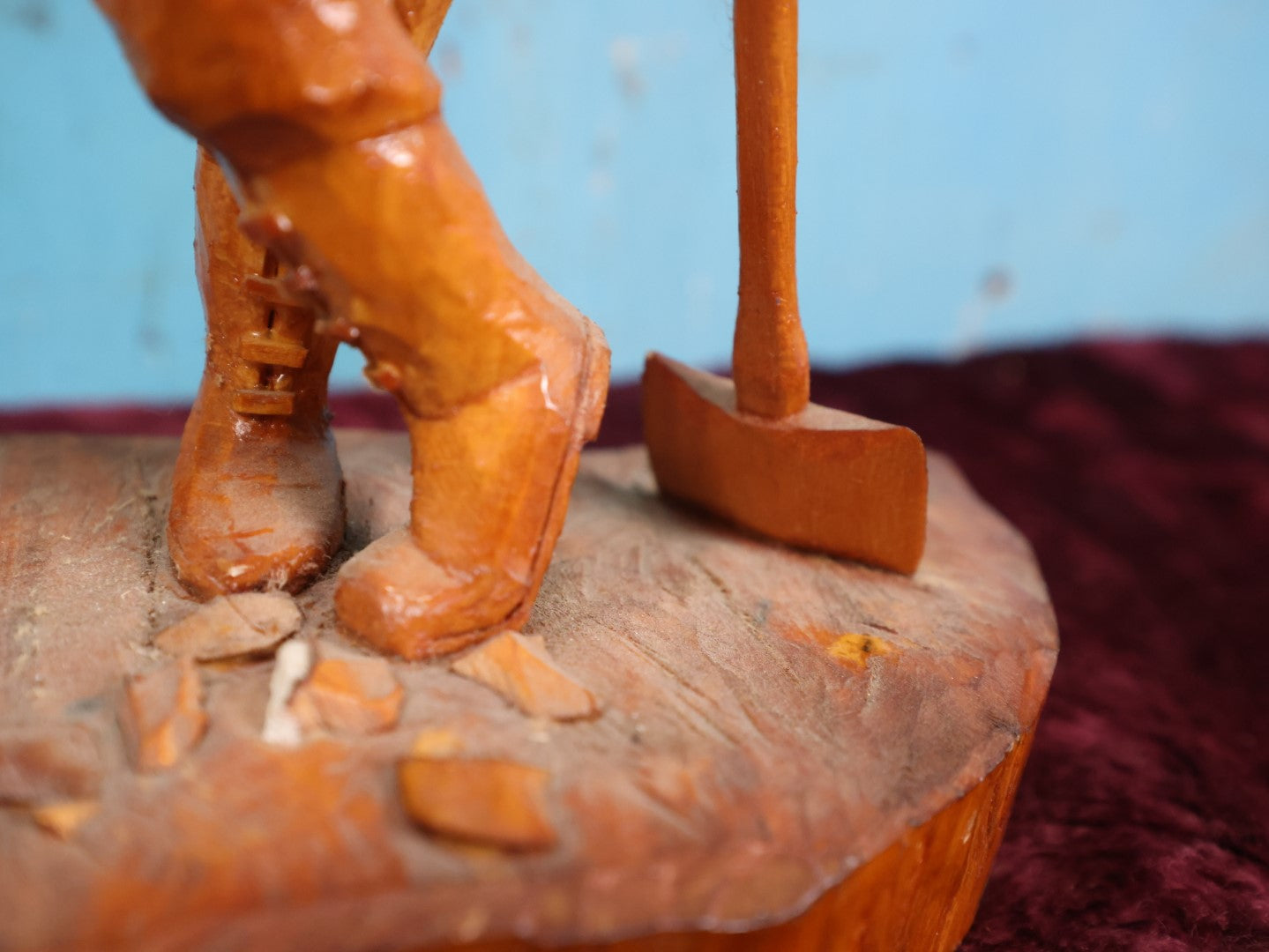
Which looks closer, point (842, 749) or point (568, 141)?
point (842, 749)

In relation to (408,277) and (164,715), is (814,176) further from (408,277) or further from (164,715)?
(164,715)

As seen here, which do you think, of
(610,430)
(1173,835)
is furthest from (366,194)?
(610,430)

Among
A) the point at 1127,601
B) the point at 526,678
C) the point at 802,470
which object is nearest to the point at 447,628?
the point at 526,678

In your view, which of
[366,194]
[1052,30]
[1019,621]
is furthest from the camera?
[1052,30]

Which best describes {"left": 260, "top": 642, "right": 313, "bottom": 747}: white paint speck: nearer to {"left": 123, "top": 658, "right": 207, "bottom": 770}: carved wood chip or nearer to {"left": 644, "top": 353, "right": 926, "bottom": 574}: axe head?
{"left": 123, "top": 658, "right": 207, "bottom": 770}: carved wood chip

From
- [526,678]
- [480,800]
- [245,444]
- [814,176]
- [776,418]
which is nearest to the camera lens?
[480,800]

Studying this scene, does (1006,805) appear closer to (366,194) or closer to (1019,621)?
(1019,621)
